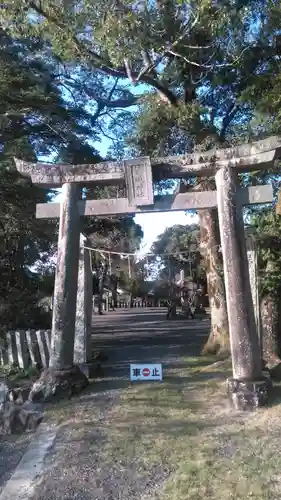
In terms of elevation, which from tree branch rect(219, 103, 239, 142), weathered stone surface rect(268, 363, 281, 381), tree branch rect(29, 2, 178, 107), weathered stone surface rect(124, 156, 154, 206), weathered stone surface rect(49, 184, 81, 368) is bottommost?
weathered stone surface rect(268, 363, 281, 381)

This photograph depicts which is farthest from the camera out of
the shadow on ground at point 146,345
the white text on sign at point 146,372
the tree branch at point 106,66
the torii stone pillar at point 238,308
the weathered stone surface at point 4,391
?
the shadow on ground at point 146,345

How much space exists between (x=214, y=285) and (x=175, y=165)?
4.28 meters

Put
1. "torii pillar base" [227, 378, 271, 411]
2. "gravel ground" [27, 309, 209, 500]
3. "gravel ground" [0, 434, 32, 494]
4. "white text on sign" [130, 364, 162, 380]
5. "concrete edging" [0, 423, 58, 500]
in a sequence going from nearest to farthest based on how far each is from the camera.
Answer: "gravel ground" [27, 309, 209, 500] → "concrete edging" [0, 423, 58, 500] → "gravel ground" [0, 434, 32, 494] → "torii pillar base" [227, 378, 271, 411] → "white text on sign" [130, 364, 162, 380]

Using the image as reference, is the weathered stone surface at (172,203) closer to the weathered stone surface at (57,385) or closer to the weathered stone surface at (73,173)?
the weathered stone surface at (73,173)

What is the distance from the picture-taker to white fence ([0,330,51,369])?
34.7ft

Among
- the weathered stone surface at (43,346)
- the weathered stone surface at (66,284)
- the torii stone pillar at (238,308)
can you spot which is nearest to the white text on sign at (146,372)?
the weathered stone surface at (66,284)

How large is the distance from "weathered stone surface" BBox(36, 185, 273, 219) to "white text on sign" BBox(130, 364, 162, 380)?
273 cm

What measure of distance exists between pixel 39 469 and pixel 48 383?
2.78m

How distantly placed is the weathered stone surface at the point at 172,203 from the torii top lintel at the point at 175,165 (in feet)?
1.27

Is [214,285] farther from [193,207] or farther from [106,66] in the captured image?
[106,66]

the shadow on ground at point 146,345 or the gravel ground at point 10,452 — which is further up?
the shadow on ground at point 146,345

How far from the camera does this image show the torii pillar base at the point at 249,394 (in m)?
6.90

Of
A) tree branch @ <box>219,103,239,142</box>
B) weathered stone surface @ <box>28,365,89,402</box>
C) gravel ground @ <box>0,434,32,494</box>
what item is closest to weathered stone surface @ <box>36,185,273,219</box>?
weathered stone surface @ <box>28,365,89,402</box>

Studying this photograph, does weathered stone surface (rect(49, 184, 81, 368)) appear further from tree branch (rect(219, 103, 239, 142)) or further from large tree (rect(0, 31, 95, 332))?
tree branch (rect(219, 103, 239, 142))
